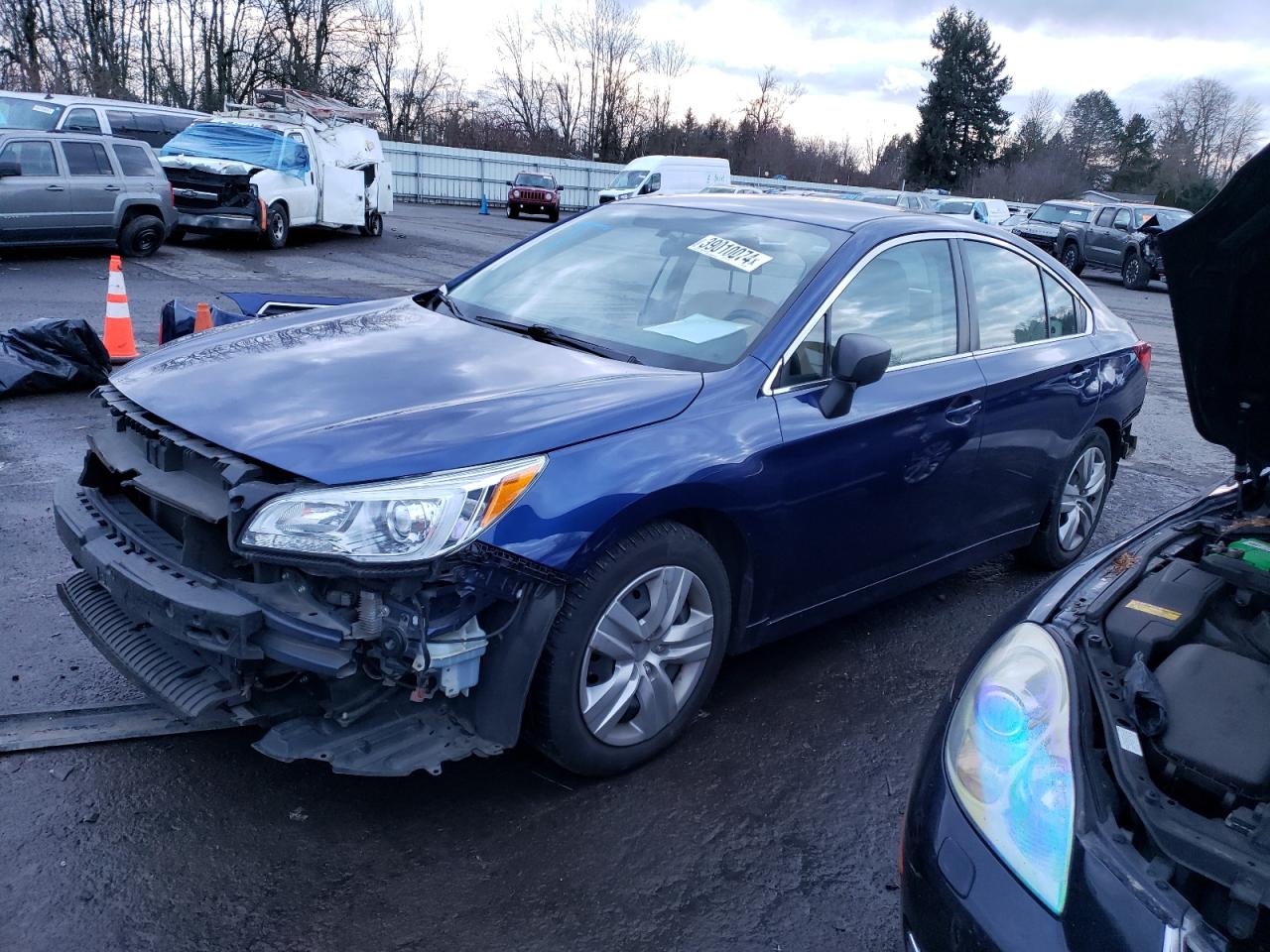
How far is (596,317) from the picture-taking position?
3.84 meters

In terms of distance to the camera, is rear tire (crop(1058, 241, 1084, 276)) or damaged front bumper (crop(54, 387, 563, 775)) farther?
rear tire (crop(1058, 241, 1084, 276))

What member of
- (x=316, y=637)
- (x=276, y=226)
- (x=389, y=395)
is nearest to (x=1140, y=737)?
(x=316, y=637)

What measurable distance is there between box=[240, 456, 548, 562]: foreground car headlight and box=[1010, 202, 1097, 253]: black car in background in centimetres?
2848

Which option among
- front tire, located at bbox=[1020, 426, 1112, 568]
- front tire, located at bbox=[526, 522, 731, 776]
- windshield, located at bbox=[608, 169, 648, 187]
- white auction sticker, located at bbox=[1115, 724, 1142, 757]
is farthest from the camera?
windshield, located at bbox=[608, 169, 648, 187]

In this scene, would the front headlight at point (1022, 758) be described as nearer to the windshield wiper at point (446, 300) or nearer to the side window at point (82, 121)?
the windshield wiper at point (446, 300)

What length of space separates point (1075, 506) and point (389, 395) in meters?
3.56

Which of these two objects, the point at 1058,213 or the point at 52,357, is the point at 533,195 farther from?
the point at 52,357

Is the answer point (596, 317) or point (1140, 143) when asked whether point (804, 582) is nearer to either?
point (596, 317)

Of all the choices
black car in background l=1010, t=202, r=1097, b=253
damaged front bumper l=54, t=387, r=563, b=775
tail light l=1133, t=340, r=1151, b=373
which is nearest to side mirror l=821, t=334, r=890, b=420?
damaged front bumper l=54, t=387, r=563, b=775

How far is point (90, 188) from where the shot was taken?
14.5 metres

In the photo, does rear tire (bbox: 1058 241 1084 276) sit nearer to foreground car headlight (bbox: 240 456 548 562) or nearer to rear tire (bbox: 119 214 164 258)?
rear tire (bbox: 119 214 164 258)

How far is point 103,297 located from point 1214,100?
213ft

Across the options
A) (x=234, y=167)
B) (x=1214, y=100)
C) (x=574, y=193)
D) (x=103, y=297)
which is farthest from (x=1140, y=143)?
(x=103, y=297)

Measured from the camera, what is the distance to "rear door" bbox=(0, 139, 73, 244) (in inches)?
536
